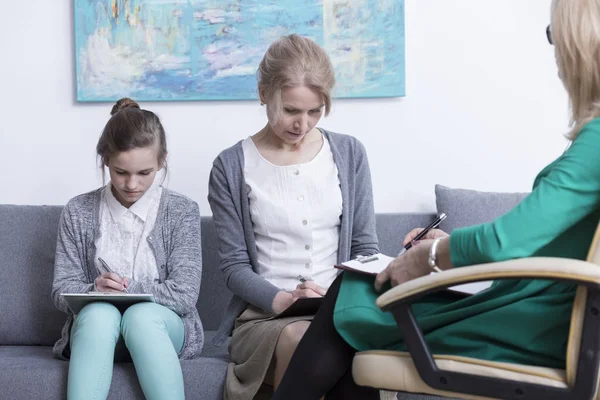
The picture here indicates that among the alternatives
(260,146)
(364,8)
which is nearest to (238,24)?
(364,8)

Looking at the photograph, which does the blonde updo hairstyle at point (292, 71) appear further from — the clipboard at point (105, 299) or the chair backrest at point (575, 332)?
the chair backrest at point (575, 332)

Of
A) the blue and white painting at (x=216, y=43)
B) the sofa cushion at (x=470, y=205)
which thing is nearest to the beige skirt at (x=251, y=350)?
the sofa cushion at (x=470, y=205)

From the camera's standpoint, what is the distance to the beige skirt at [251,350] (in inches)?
74.7

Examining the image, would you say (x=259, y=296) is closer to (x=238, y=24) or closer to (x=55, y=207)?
(x=55, y=207)

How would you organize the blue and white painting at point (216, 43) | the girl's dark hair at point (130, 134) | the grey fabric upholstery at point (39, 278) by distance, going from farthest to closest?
the blue and white painting at point (216, 43), the grey fabric upholstery at point (39, 278), the girl's dark hair at point (130, 134)

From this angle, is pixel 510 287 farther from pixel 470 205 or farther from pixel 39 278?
pixel 39 278

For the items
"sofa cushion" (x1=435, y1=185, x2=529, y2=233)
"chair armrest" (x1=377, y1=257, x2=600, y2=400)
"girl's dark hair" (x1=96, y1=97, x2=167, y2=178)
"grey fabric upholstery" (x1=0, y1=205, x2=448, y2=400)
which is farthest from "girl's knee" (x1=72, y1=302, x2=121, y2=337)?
"sofa cushion" (x1=435, y1=185, x2=529, y2=233)

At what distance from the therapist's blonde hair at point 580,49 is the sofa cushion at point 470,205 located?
1.25 meters

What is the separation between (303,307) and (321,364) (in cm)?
35

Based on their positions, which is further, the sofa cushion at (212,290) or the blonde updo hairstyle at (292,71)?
the sofa cushion at (212,290)

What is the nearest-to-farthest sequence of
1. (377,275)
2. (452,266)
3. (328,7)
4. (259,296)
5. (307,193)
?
(452,266), (377,275), (259,296), (307,193), (328,7)

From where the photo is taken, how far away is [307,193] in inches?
88.5

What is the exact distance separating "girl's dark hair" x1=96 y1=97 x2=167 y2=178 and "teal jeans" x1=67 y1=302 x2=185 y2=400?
45 cm

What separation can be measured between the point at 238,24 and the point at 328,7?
320 mm
